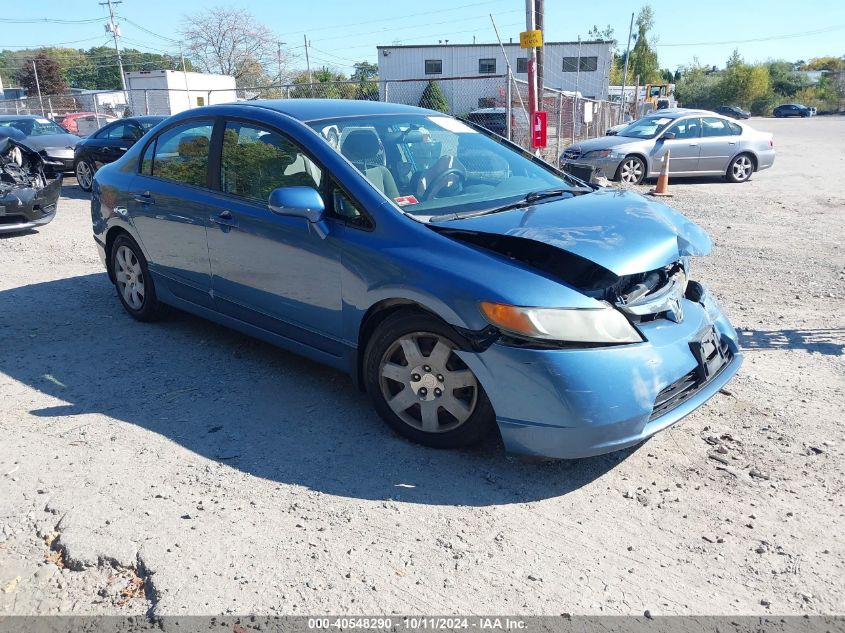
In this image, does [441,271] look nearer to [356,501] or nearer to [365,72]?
[356,501]

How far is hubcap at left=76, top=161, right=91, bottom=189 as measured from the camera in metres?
14.2

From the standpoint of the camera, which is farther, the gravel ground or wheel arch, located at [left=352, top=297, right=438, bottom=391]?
wheel arch, located at [left=352, top=297, right=438, bottom=391]

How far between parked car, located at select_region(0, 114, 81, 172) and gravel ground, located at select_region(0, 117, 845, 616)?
1136cm

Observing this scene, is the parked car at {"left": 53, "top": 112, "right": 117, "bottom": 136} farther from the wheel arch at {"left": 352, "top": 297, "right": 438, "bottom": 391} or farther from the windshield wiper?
the wheel arch at {"left": 352, "top": 297, "right": 438, "bottom": 391}

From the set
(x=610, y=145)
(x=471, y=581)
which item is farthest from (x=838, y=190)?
(x=471, y=581)

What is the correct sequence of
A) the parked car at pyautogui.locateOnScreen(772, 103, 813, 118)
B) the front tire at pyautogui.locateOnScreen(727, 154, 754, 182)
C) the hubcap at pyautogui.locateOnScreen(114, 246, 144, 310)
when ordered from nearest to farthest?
the hubcap at pyautogui.locateOnScreen(114, 246, 144, 310), the front tire at pyautogui.locateOnScreen(727, 154, 754, 182), the parked car at pyautogui.locateOnScreen(772, 103, 813, 118)

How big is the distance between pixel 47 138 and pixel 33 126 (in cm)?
79

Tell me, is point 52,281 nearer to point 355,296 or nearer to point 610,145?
point 355,296

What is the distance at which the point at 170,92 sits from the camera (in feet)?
102

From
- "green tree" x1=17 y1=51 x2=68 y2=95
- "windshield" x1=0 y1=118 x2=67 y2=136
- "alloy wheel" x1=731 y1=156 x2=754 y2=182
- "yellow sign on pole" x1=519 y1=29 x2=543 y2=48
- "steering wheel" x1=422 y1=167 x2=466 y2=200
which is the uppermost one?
"green tree" x1=17 y1=51 x2=68 y2=95

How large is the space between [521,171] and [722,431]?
205 cm

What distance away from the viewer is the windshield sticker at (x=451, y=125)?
4.74 meters

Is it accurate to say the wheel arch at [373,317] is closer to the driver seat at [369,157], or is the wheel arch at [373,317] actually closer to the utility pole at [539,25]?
the driver seat at [369,157]

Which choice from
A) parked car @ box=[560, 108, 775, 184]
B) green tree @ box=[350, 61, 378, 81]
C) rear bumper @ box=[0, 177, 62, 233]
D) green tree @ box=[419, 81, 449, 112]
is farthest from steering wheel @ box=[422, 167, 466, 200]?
green tree @ box=[350, 61, 378, 81]
